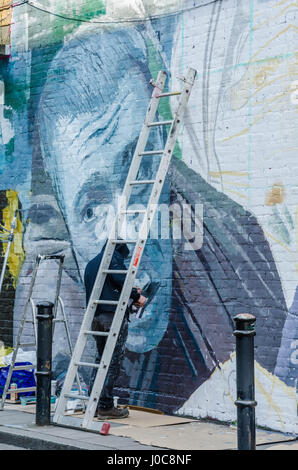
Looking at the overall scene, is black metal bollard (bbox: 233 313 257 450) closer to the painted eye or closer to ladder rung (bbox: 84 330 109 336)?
ladder rung (bbox: 84 330 109 336)

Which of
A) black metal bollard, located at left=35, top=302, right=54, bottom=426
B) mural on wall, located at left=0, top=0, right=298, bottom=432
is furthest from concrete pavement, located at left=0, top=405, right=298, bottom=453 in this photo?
mural on wall, located at left=0, top=0, right=298, bottom=432

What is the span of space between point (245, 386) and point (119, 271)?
2.24 metres

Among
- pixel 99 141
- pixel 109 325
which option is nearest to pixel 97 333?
pixel 109 325

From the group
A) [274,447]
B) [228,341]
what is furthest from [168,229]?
[274,447]

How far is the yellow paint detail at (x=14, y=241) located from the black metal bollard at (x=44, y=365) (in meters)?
2.98

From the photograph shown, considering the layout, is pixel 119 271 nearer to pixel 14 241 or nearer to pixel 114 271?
pixel 114 271

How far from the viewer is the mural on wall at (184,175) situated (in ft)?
25.7

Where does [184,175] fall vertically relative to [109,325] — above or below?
above

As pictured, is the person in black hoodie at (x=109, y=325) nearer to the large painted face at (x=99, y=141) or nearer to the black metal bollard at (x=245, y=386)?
the large painted face at (x=99, y=141)

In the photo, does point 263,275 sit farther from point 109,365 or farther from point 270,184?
point 109,365

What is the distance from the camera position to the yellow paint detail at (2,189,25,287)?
35.6ft

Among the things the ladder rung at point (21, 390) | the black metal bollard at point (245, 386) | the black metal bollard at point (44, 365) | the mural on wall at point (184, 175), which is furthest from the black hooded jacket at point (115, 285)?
the black metal bollard at point (245, 386)

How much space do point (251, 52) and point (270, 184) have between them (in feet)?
4.57

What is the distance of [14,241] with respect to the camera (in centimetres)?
1097
